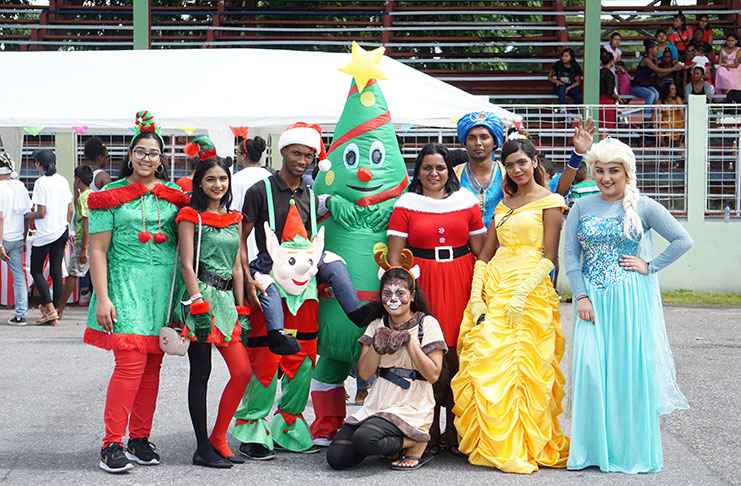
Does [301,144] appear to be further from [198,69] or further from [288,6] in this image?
[288,6]

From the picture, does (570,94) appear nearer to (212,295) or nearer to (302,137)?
(302,137)

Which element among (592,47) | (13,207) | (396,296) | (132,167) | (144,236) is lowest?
(396,296)

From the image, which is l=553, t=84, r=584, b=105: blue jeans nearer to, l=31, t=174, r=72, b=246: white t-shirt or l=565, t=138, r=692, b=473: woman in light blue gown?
l=31, t=174, r=72, b=246: white t-shirt

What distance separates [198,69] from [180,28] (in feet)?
23.6

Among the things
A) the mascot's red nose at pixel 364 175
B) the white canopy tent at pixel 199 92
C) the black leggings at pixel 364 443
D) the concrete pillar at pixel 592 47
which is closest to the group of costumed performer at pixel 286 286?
the mascot's red nose at pixel 364 175

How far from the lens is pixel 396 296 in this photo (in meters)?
4.60

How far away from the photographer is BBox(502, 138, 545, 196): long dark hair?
4.79 meters

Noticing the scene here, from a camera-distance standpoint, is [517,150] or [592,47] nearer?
[517,150]

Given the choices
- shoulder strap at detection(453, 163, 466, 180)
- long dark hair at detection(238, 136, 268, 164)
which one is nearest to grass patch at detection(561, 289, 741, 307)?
long dark hair at detection(238, 136, 268, 164)

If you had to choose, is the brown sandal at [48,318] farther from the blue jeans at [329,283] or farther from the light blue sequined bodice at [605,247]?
the light blue sequined bodice at [605,247]

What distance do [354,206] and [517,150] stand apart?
93 cm

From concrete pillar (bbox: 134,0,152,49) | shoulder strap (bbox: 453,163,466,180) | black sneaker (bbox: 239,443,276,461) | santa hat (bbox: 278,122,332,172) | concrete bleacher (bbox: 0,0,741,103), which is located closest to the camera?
black sneaker (bbox: 239,443,276,461)

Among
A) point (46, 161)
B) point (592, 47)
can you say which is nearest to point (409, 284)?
point (46, 161)

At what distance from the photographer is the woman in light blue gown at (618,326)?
14.7ft
